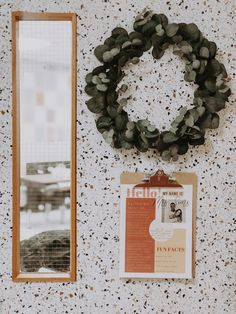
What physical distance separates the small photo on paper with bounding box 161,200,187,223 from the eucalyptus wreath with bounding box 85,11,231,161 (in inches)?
6.2

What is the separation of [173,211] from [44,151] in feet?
1.55

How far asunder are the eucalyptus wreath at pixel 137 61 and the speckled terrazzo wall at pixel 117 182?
4 centimetres

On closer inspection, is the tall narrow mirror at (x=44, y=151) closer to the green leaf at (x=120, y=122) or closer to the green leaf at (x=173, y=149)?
the green leaf at (x=120, y=122)

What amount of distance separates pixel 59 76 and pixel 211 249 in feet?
2.52

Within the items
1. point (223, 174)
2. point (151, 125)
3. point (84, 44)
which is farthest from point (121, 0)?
point (223, 174)

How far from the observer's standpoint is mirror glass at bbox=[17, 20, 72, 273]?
151 centimetres

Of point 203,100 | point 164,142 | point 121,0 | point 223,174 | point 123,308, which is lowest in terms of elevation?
point 123,308

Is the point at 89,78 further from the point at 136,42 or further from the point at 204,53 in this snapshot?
the point at 204,53

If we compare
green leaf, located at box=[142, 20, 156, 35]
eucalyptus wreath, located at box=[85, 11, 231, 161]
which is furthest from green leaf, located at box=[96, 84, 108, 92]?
green leaf, located at box=[142, 20, 156, 35]

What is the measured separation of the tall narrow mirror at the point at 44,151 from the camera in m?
1.51

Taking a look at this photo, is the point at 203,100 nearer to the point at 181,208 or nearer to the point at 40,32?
the point at 181,208

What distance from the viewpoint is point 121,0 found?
150cm

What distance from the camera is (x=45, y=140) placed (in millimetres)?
1532

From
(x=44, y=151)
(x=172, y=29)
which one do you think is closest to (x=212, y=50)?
(x=172, y=29)
